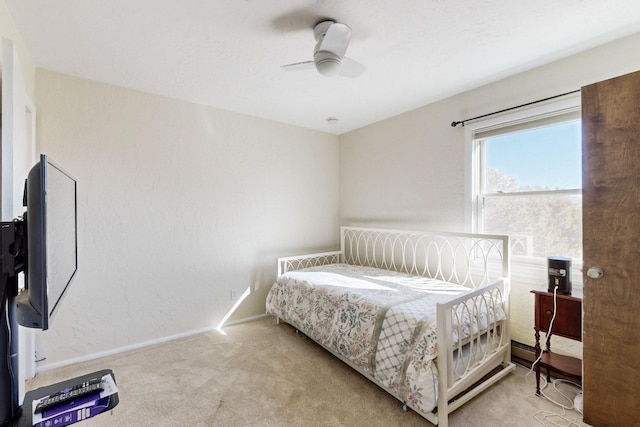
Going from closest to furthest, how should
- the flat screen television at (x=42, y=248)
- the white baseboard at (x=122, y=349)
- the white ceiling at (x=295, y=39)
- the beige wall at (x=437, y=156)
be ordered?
the flat screen television at (x=42, y=248) → the white ceiling at (x=295, y=39) → the beige wall at (x=437, y=156) → the white baseboard at (x=122, y=349)

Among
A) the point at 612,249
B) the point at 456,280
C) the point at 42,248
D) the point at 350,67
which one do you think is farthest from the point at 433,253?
the point at 42,248

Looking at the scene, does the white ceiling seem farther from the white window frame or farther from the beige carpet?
the beige carpet

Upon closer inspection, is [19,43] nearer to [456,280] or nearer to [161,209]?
[161,209]

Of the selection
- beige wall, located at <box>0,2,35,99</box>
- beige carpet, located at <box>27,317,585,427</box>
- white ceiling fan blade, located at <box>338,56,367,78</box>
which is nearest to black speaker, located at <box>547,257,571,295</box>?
beige carpet, located at <box>27,317,585,427</box>

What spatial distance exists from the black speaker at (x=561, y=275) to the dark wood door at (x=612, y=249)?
0.24 metres

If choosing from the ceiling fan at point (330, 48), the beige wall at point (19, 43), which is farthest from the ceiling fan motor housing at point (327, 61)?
the beige wall at point (19, 43)

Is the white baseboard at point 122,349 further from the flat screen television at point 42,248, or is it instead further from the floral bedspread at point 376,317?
the flat screen television at point 42,248

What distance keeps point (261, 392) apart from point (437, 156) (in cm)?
257

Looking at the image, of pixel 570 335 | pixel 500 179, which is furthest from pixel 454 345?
pixel 500 179

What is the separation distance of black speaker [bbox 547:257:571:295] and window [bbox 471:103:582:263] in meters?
0.28

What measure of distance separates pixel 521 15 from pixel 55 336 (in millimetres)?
3985

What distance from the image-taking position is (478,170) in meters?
2.60

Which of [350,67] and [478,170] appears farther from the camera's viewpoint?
[478,170]

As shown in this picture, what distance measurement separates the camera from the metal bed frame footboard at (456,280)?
162 cm
